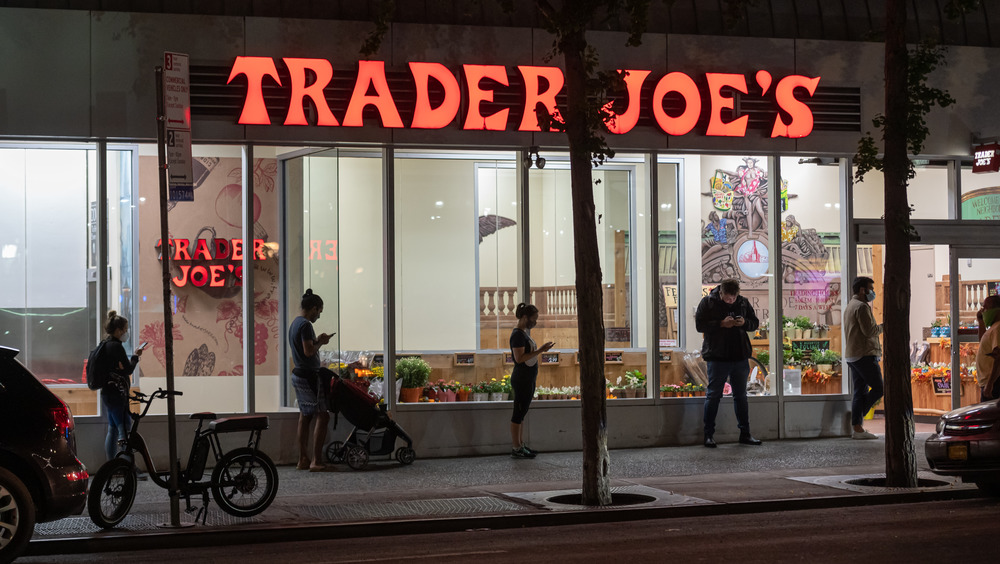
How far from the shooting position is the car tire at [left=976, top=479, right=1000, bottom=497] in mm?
10149

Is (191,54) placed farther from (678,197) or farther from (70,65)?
(678,197)

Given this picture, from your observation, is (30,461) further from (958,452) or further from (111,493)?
(958,452)

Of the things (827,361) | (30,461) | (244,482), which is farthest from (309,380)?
(827,361)

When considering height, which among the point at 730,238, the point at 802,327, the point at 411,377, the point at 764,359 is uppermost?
the point at 730,238

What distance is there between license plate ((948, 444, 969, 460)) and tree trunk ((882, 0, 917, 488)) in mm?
824

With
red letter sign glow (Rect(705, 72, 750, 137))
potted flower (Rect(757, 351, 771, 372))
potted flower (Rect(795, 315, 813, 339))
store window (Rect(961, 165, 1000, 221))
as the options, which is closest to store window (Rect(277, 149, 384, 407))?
red letter sign glow (Rect(705, 72, 750, 137))

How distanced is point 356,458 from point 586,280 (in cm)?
407

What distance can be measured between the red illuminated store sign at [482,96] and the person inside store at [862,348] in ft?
7.90

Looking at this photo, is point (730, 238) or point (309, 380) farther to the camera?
point (730, 238)

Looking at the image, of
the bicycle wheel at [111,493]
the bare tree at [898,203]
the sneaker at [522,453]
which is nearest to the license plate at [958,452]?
the bare tree at [898,203]

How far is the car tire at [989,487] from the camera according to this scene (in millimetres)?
10149

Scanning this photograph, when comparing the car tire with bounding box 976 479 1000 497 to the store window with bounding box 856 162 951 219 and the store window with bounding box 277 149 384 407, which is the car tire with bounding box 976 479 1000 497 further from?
the store window with bounding box 277 149 384 407

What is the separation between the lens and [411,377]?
14.0m

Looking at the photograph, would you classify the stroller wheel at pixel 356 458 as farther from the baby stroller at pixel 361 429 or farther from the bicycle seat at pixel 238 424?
the bicycle seat at pixel 238 424
